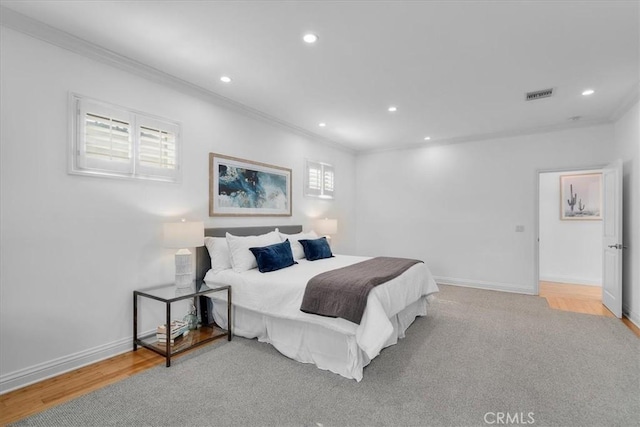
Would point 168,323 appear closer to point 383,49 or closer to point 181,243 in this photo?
point 181,243

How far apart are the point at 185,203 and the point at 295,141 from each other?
7.68ft

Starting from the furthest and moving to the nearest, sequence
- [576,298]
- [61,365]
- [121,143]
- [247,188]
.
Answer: [576,298] → [247,188] → [121,143] → [61,365]

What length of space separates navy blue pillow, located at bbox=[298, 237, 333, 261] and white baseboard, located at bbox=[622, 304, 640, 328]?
3.78 m

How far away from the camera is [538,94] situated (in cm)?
383

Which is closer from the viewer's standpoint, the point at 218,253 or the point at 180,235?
the point at 180,235

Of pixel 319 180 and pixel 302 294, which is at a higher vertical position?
pixel 319 180

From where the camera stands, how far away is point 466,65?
3.14 m

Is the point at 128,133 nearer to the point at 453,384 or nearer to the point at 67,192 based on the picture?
the point at 67,192

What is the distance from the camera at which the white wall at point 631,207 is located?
3842 mm

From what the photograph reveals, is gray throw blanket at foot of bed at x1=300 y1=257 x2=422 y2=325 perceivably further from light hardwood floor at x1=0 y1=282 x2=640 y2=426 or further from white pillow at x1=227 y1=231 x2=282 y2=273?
light hardwood floor at x1=0 y1=282 x2=640 y2=426

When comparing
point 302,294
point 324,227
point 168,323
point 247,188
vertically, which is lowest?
point 168,323

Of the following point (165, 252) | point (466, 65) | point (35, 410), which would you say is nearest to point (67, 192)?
point (165, 252)

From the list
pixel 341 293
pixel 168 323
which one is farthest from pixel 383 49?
pixel 168 323

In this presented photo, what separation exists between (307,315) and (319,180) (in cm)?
345
